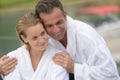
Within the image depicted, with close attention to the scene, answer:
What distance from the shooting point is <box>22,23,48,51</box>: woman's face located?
2.85 meters

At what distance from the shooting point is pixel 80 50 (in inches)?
118

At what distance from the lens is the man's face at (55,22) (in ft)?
9.27

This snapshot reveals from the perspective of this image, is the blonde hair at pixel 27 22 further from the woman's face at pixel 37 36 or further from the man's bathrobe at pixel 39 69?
the man's bathrobe at pixel 39 69

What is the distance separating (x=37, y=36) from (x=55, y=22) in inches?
5.5

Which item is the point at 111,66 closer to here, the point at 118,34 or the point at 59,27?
the point at 59,27

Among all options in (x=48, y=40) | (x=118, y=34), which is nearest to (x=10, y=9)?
(x=118, y=34)

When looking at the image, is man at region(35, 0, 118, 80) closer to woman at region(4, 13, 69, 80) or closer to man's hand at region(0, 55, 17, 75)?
woman at region(4, 13, 69, 80)

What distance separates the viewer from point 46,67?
9.76ft

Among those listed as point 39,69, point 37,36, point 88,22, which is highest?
point 37,36

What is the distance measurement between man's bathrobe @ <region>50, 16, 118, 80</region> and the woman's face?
0.62ft

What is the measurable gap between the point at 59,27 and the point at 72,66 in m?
0.27

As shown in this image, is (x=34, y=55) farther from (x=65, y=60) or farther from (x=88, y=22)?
(x=88, y=22)

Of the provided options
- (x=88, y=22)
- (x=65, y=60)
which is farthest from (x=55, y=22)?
(x=88, y=22)

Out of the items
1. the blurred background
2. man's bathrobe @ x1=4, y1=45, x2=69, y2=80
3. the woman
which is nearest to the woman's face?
the woman
